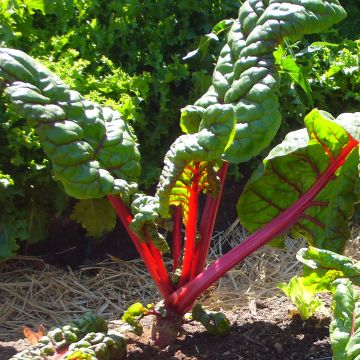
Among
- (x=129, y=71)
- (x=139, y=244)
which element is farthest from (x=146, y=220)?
(x=129, y=71)

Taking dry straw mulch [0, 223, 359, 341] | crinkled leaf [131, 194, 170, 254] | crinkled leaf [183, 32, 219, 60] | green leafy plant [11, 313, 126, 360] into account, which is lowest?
dry straw mulch [0, 223, 359, 341]

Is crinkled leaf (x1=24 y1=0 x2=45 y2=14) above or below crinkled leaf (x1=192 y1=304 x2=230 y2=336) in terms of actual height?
above

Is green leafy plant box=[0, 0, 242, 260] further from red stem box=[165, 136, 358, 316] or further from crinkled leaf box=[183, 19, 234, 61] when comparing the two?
red stem box=[165, 136, 358, 316]

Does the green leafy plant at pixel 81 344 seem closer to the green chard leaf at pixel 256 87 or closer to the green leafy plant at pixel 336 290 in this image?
the green chard leaf at pixel 256 87

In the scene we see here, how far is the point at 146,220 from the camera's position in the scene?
2.23m

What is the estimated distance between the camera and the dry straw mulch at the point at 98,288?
122 inches

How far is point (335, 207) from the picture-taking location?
7.66ft

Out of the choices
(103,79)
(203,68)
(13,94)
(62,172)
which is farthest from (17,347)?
(203,68)

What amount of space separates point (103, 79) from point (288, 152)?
56.1 inches

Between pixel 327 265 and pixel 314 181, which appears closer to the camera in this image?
pixel 327 265

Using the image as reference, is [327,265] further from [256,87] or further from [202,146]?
[256,87]

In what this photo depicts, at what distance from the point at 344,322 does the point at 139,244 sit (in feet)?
2.82

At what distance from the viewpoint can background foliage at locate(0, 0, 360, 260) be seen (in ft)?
10.7

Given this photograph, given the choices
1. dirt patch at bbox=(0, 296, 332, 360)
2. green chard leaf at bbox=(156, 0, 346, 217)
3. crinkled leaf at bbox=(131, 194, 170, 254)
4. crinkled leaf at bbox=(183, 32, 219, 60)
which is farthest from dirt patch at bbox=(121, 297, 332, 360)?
crinkled leaf at bbox=(183, 32, 219, 60)
